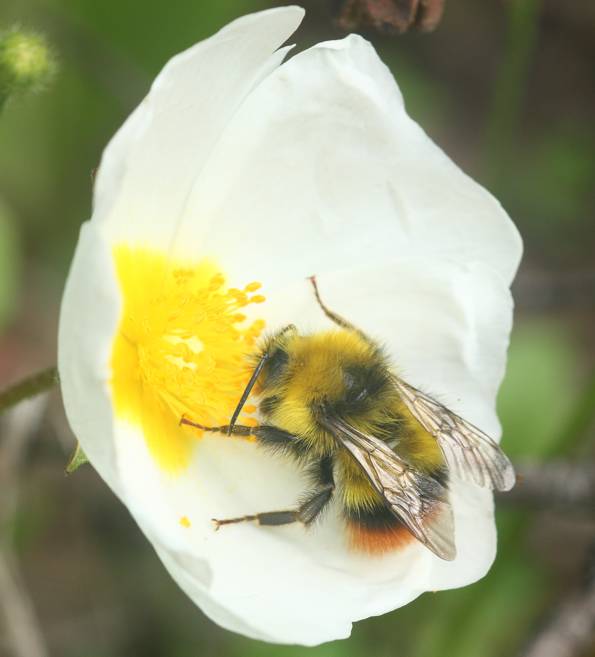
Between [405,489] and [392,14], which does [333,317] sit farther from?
[392,14]

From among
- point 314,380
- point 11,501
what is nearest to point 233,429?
point 314,380

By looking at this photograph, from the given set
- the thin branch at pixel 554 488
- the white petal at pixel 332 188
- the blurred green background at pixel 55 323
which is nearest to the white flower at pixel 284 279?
the white petal at pixel 332 188

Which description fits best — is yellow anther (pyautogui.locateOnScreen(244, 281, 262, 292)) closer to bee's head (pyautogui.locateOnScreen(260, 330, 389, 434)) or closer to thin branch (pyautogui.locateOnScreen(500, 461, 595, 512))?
bee's head (pyautogui.locateOnScreen(260, 330, 389, 434))

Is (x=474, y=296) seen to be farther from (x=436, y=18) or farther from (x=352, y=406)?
(x=436, y=18)

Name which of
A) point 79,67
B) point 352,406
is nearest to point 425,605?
point 352,406

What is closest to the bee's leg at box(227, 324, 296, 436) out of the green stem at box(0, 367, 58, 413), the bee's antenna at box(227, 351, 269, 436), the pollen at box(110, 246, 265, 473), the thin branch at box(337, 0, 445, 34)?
the bee's antenna at box(227, 351, 269, 436)

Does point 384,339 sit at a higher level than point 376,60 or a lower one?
lower

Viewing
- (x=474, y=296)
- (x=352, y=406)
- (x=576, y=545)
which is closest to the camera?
(x=352, y=406)

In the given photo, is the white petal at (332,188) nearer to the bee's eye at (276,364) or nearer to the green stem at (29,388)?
the bee's eye at (276,364)
